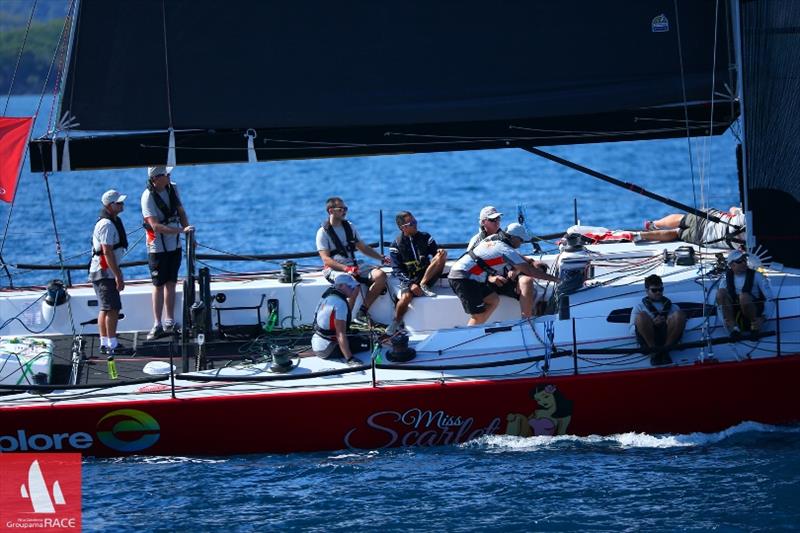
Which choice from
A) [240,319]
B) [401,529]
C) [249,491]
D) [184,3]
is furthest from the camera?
[240,319]

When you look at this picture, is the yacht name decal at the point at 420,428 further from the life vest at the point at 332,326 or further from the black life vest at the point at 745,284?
the black life vest at the point at 745,284

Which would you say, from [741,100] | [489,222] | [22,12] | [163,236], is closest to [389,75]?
[489,222]

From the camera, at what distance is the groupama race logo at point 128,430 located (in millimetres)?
12375

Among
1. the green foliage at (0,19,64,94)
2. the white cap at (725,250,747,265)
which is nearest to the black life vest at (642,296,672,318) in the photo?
the white cap at (725,250,747,265)

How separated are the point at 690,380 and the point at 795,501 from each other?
1.68 m

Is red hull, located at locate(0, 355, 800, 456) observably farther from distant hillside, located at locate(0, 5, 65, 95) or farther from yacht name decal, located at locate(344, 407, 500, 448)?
distant hillside, located at locate(0, 5, 65, 95)

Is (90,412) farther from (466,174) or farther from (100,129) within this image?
(466,174)

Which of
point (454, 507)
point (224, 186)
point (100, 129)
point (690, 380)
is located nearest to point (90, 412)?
point (100, 129)

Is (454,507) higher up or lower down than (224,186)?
lower down

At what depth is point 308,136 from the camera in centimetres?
1277

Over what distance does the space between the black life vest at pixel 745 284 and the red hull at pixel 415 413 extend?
2.17 ft

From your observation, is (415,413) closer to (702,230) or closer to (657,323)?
(657,323)

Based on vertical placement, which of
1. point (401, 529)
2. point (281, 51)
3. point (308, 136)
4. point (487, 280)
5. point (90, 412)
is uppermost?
point (281, 51)

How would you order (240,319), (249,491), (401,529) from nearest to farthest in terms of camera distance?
(401,529) → (249,491) → (240,319)
